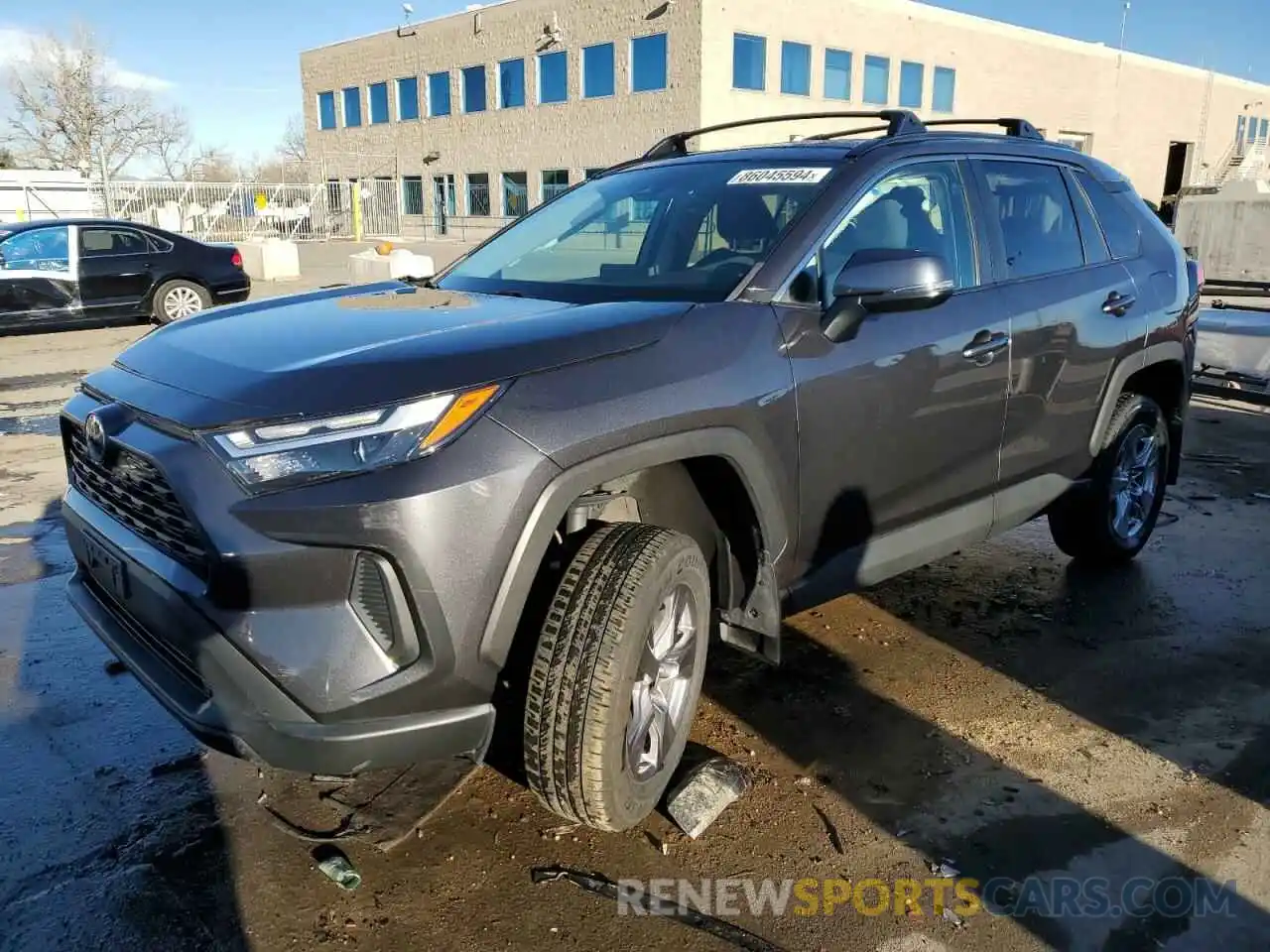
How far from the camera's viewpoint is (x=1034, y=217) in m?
4.00

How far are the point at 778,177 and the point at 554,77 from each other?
114ft

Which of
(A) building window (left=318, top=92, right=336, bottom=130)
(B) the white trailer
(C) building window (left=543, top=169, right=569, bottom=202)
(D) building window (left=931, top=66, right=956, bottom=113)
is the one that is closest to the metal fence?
(B) the white trailer

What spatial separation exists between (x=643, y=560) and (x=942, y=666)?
1.79 meters

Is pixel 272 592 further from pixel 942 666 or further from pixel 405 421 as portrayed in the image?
pixel 942 666

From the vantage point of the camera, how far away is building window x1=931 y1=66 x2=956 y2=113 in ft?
120

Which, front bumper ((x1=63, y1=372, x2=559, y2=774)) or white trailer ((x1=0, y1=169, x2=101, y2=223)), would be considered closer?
front bumper ((x1=63, y1=372, x2=559, y2=774))

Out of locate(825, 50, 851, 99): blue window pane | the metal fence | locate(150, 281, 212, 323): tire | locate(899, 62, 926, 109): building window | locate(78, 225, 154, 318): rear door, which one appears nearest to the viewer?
locate(78, 225, 154, 318): rear door

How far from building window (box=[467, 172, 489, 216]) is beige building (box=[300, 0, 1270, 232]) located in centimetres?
7

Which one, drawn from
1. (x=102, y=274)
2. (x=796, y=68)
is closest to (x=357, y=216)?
(x=796, y=68)

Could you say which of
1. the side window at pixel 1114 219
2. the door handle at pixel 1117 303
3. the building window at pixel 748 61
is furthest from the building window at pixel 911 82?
the door handle at pixel 1117 303

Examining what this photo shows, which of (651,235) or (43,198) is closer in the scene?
(651,235)

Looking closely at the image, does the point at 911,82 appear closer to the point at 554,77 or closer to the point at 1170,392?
the point at 554,77

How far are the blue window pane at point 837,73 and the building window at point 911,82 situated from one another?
2633mm

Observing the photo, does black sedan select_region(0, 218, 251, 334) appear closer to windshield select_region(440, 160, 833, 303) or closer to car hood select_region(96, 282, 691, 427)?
windshield select_region(440, 160, 833, 303)
